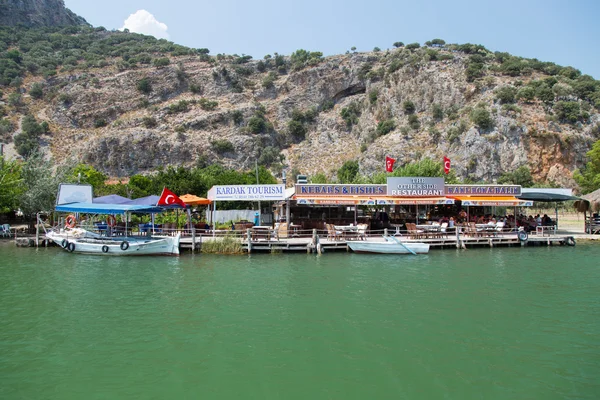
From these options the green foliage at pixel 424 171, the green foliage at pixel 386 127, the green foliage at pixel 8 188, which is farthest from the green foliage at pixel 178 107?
the green foliage at pixel 424 171

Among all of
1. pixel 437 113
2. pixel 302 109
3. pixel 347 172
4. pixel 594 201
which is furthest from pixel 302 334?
pixel 302 109

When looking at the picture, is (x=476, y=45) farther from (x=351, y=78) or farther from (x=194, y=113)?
(x=194, y=113)

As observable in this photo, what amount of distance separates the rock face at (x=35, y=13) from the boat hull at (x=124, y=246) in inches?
4532

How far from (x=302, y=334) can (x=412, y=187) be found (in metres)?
20.2

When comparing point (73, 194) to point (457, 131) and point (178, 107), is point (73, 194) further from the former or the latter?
point (178, 107)

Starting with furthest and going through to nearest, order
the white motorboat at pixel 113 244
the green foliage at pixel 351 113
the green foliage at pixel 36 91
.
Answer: the green foliage at pixel 351 113, the green foliage at pixel 36 91, the white motorboat at pixel 113 244

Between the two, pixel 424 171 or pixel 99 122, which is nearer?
pixel 424 171

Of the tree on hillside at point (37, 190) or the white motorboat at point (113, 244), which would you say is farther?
the tree on hillside at point (37, 190)

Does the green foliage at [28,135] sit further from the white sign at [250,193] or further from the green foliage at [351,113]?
the green foliage at [351,113]

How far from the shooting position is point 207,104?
84375mm

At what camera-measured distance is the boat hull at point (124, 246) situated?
25016 millimetres

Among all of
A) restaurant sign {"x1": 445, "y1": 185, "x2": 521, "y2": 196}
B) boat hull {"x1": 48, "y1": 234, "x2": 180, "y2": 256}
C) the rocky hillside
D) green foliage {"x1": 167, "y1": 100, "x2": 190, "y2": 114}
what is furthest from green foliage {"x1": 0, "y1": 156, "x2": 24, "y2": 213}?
green foliage {"x1": 167, "y1": 100, "x2": 190, "y2": 114}

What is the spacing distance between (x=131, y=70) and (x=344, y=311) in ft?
302

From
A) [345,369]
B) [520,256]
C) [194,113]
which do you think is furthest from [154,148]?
[345,369]
